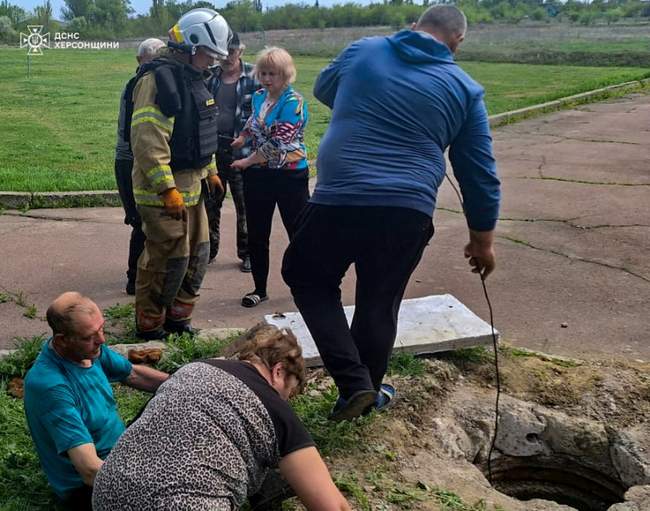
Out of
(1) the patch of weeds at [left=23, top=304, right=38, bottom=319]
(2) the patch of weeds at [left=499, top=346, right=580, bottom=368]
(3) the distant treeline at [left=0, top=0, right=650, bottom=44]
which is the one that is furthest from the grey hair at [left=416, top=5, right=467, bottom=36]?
(3) the distant treeline at [left=0, top=0, right=650, bottom=44]

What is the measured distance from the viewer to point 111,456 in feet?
8.30

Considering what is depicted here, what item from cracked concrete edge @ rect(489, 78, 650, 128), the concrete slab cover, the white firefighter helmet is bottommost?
the concrete slab cover

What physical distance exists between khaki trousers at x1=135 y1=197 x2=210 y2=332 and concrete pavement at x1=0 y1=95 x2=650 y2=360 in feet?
1.51

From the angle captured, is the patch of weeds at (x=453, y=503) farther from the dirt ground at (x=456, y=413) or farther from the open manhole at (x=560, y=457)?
the open manhole at (x=560, y=457)

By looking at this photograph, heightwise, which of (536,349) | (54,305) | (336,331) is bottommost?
(536,349)

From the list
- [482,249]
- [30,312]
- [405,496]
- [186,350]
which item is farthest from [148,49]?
[405,496]

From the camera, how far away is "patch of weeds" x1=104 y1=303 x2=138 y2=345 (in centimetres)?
505

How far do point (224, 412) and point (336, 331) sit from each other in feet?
4.08

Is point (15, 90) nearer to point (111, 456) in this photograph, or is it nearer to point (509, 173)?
point (509, 173)

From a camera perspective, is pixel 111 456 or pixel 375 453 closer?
pixel 111 456

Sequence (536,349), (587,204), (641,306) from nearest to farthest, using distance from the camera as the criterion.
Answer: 1. (536,349)
2. (641,306)
3. (587,204)

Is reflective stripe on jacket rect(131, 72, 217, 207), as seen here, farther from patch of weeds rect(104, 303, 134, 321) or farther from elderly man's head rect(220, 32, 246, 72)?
elderly man's head rect(220, 32, 246, 72)

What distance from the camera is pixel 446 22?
3533mm

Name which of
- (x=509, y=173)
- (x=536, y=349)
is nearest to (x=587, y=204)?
(x=509, y=173)
